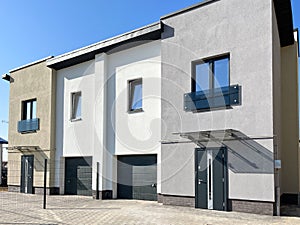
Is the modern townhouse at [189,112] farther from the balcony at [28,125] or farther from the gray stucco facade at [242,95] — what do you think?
the balcony at [28,125]

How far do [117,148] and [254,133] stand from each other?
587 cm

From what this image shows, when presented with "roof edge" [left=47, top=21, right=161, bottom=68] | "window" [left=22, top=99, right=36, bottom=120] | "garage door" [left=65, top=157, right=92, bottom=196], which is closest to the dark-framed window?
"roof edge" [left=47, top=21, right=161, bottom=68]

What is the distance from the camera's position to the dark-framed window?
11.1 metres

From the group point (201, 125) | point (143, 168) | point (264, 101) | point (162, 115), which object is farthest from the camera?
point (143, 168)

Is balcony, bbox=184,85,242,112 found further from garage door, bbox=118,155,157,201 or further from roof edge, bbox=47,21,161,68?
roof edge, bbox=47,21,161,68

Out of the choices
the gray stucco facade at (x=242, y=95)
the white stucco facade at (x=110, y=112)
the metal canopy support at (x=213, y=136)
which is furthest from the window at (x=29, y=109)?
the metal canopy support at (x=213, y=136)

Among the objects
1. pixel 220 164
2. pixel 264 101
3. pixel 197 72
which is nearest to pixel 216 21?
pixel 197 72

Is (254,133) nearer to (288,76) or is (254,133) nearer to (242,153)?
(242,153)

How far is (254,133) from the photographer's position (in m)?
10.2

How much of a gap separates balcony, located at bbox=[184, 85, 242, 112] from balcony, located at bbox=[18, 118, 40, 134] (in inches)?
347

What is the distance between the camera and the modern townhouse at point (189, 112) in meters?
10.3

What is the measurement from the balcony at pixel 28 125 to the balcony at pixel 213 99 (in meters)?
8.81

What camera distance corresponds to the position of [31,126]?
17750 mm

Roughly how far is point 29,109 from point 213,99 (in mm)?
11078
